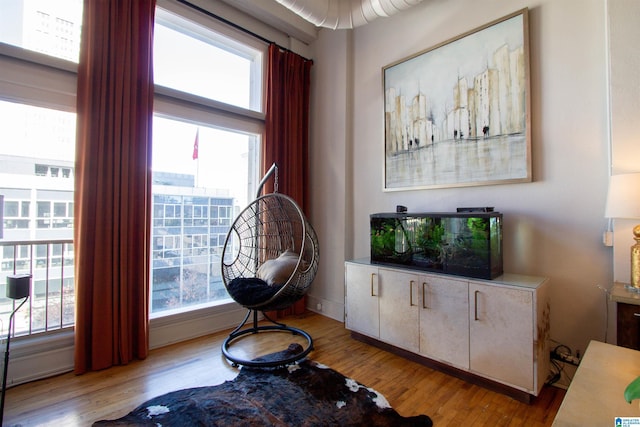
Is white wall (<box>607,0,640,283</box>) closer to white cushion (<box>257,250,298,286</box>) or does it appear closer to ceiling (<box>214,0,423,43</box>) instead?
ceiling (<box>214,0,423,43</box>)

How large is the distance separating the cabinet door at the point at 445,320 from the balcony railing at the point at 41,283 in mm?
2729

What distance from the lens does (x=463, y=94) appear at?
2.49 metres

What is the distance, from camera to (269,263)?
2.71 meters

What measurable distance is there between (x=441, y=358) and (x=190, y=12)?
367 centimetres

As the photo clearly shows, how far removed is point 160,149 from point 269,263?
146 cm

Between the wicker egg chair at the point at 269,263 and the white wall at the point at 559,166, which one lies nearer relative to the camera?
the white wall at the point at 559,166

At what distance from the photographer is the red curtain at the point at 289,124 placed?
3.35 m

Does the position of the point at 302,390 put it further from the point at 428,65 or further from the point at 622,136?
the point at 428,65

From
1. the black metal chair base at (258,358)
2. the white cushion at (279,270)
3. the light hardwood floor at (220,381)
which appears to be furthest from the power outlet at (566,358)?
the white cushion at (279,270)

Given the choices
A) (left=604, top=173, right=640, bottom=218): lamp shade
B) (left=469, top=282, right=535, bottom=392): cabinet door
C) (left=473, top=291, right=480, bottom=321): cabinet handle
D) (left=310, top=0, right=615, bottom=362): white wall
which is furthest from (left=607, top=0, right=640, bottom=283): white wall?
(left=473, top=291, right=480, bottom=321): cabinet handle

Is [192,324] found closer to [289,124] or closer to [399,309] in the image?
[399,309]

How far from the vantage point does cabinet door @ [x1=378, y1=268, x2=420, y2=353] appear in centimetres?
230

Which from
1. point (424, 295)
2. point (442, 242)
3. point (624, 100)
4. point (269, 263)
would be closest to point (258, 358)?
point (269, 263)

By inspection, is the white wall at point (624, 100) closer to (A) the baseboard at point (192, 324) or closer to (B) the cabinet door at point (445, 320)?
(B) the cabinet door at point (445, 320)
